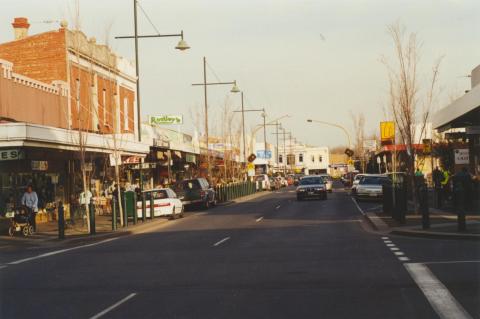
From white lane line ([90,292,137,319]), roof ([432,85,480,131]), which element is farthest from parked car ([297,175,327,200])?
white lane line ([90,292,137,319])

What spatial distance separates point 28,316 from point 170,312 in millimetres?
1809

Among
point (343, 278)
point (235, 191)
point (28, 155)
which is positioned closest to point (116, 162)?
point (28, 155)

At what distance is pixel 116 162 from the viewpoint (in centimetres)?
2747

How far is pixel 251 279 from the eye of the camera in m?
11.6

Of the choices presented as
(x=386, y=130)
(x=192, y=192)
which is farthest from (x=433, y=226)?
(x=192, y=192)

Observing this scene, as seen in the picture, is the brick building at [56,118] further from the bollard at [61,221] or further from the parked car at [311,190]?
the parked car at [311,190]

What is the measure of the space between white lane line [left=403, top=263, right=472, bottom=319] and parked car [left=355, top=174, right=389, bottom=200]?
90.2ft

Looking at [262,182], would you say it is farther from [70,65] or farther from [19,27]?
[70,65]

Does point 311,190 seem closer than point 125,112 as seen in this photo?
Yes

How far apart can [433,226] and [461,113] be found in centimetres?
804

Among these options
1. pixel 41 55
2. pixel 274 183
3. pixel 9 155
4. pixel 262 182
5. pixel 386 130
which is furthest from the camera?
pixel 274 183

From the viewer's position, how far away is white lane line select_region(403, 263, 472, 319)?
830 centimetres

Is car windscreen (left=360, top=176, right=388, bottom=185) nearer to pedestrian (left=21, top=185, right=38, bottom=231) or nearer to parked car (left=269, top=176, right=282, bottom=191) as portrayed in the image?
pedestrian (left=21, top=185, right=38, bottom=231)

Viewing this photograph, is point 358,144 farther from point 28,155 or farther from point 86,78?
point 28,155
